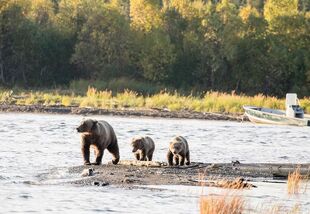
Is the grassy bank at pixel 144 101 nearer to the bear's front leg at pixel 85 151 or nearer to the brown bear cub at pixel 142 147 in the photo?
the brown bear cub at pixel 142 147

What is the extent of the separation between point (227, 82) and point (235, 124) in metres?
22.7

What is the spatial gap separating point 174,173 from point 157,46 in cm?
4334

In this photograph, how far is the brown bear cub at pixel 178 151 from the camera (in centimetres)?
2156

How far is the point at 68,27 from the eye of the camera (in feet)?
210

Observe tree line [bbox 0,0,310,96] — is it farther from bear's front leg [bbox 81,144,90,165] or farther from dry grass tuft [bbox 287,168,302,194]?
dry grass tuft [bbox 287,168,302,194]

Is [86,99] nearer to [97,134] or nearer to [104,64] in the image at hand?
[104,64]

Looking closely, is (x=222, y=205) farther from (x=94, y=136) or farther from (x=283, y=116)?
(x=283, y=116)

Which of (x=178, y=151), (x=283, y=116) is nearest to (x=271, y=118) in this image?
(x=283, y=116)

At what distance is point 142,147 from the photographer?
2289 cm

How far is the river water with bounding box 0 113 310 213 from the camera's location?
16.2 meters

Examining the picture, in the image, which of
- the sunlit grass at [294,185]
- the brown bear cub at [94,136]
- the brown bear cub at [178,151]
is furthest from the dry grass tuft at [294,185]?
the brown bear cub at [94,136]

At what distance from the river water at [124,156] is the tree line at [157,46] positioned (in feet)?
60.6

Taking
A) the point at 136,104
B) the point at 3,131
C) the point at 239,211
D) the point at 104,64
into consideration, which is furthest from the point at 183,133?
the point at 104,64

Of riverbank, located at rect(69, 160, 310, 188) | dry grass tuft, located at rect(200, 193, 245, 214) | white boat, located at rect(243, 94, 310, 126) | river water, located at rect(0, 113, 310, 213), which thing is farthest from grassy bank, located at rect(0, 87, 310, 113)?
dry grass tuft, located at rect(200, 193, 245, 214)
